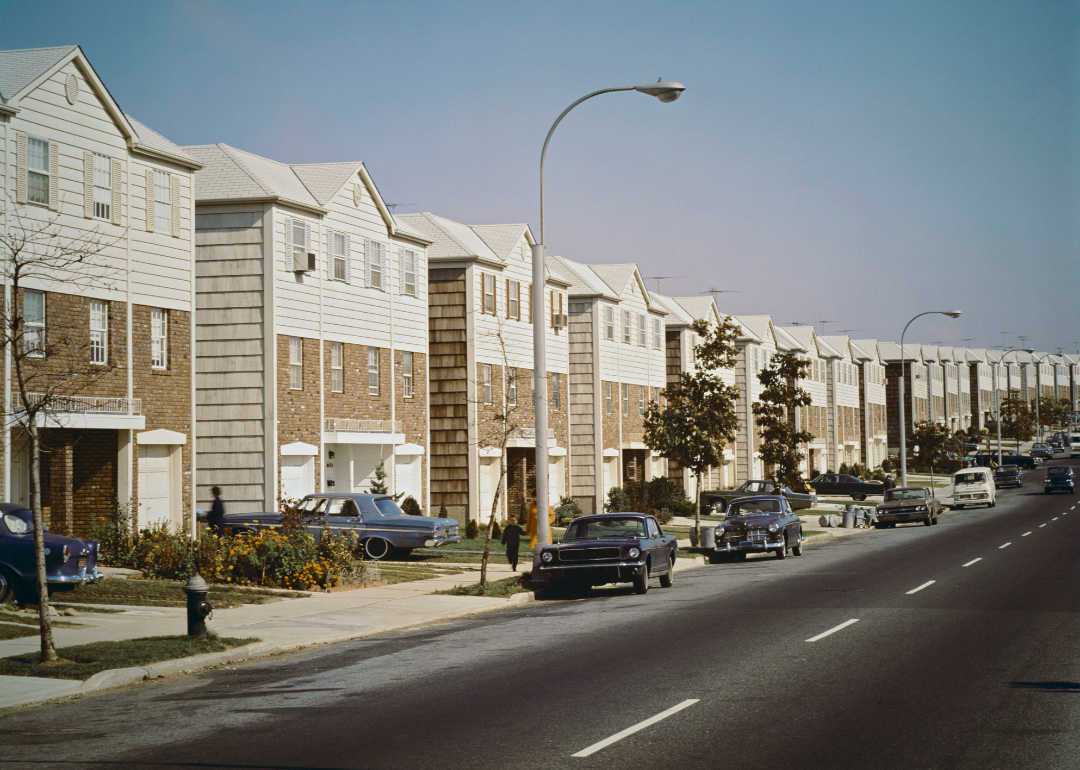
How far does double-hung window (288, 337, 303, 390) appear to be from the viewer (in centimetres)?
3117

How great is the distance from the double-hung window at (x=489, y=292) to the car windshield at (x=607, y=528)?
1958cm

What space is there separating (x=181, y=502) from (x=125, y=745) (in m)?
19.1

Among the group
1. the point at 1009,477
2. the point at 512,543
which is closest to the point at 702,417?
the point at 512,543

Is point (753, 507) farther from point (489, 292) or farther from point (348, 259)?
point (489, 292)

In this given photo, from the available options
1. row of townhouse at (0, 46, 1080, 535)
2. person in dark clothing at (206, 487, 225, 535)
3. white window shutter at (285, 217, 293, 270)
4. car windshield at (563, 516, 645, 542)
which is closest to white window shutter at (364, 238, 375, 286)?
row of townhouse at (0, 46, 1080, 535)

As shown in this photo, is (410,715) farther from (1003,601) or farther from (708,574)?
(708,574)

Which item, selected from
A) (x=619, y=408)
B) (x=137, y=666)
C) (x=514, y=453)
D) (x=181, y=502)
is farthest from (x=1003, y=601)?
(x=619, y=408)

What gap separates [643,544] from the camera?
21484 mm

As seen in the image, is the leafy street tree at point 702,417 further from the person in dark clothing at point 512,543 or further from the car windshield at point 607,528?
the car windshield at point 607,528

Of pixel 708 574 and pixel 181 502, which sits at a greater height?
pixel 181 502

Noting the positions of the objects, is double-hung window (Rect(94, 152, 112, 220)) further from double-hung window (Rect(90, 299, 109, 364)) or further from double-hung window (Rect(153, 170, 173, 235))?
double-hung window (Rect(90, 299, 109, 364))

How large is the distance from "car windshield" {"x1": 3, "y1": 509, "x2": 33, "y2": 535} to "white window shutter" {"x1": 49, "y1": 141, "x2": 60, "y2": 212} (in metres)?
8.81

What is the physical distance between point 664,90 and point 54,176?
1296 centimetres

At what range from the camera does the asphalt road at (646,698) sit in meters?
8.41
